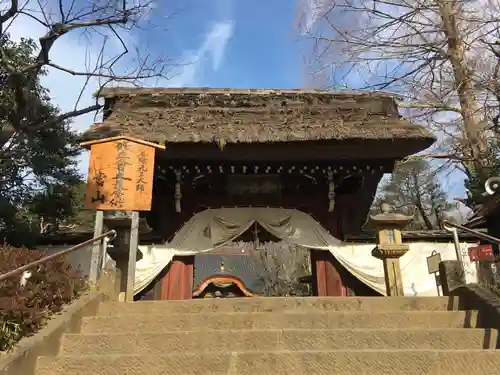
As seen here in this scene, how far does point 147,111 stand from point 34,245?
4250 millimetres

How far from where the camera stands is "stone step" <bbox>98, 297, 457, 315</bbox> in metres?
4.75

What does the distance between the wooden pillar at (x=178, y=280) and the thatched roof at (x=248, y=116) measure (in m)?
2.68

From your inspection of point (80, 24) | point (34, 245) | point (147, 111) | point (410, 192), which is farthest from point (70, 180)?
point (410, 192)

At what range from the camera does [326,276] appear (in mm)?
8727

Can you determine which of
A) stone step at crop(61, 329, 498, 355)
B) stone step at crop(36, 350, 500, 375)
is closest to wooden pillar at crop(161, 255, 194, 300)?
stone step at crop(61, 329, 498, 355)

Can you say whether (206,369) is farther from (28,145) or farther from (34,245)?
(28,145)

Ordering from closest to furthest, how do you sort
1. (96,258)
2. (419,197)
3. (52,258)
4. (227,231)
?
(52,258)
(96,258)
(227,231)
(419,197)

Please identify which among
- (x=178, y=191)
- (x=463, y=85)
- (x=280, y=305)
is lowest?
(x=280, y=305)

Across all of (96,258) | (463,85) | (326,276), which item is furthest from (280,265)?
(96,258)

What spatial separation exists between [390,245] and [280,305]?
397 centimetres

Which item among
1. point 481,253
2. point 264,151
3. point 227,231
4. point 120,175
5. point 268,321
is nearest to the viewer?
point 268,321

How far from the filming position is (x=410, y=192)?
22.8 meters

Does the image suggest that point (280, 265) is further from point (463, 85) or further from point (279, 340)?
point (279, 340)

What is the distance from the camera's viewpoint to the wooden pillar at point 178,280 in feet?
27.5
